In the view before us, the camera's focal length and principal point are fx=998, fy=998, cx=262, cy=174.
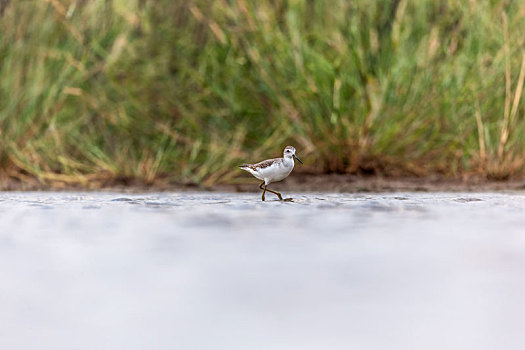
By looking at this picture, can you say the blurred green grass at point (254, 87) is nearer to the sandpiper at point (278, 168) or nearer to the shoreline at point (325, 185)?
the shoreline at point (325, 185)

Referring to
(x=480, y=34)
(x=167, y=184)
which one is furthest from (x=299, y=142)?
(x=480, y=34)

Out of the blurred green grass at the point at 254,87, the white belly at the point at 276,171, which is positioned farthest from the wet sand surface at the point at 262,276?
the blurred green grass at the point at 254,87

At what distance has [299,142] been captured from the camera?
341 inches

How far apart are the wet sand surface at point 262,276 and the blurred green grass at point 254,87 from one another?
1.69 meters

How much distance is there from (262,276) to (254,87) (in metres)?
4.65

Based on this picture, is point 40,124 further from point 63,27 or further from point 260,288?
point 260,288

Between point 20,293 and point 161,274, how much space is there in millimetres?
625

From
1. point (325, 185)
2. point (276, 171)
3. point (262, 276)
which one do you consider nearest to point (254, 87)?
point (325, 185)

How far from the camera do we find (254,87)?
8.62 meters

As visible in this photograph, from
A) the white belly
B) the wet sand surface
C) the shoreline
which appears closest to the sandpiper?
the white belly

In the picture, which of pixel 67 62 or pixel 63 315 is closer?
pixel 63 315

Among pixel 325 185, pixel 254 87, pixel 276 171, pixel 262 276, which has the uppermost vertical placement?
pixel 254 87

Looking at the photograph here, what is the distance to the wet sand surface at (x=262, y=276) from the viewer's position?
3154mm

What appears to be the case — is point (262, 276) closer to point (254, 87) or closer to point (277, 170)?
point (277, 170)
